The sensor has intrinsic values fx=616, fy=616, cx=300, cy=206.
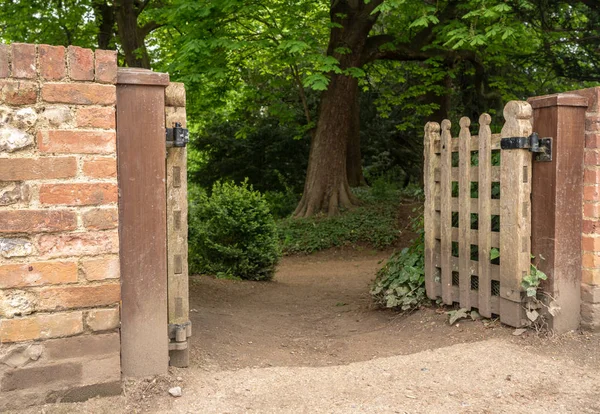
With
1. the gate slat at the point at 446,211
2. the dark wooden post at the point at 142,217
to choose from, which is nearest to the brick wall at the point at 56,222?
the dark wooden post at the point at 142,217

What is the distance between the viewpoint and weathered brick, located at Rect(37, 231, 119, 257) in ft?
10.5

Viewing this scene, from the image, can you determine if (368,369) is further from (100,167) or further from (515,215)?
(100,167)

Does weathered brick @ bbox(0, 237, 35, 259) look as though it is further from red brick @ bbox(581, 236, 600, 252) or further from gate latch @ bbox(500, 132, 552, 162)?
red brick @ bbox(581, 236, 600, 252)

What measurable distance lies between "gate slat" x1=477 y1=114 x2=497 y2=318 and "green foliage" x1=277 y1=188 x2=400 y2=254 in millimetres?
7846

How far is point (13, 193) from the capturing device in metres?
3.12

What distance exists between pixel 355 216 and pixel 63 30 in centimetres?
802

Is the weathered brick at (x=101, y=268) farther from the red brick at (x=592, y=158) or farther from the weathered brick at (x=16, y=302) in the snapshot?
the red brick at (x=592, y=158)

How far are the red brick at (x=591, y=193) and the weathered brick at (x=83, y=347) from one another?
348cm

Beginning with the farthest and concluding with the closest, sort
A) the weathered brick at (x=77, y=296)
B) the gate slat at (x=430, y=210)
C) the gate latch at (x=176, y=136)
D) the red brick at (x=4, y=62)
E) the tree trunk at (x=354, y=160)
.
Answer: the tree trunk at (x=354, y=160) < the gate slat at (x=430, y=210) < the gate latch at (x=176, y=136) < the weathered brick at (x=77, y=296) < the red brick at (x=4, y=62)

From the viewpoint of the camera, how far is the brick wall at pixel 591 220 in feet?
15.0

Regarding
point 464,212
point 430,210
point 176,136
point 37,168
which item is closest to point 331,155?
point 430,210

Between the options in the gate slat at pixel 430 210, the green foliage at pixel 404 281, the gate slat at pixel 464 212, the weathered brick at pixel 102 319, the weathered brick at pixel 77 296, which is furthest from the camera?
the green foliage at pixel 404 281

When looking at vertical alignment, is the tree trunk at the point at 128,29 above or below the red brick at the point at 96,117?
above

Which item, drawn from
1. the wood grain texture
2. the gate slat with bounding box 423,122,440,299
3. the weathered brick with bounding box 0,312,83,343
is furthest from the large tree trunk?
the weathered brick with bounding box 0,312,83,343
